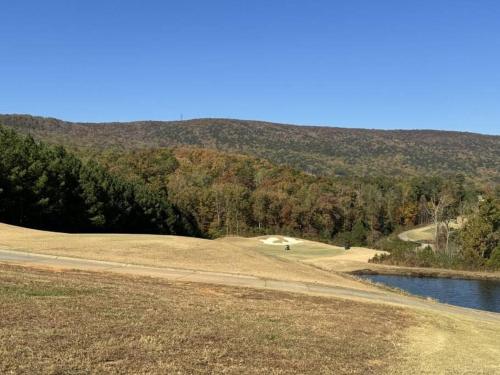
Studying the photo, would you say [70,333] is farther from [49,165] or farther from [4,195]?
[49,165]

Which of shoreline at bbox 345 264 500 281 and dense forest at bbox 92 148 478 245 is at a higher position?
dense forest at bbox 92 148 478 245

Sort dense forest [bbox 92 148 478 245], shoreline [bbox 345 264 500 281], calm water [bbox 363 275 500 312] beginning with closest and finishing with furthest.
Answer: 1. calm water [bbox 363 275 500 312]
2. shoreline [bbox 345 264 500 281]
3. dense forest [bbox 92 148 478 245]

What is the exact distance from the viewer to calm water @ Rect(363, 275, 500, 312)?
47.6 m

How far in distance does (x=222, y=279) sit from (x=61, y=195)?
38708mm

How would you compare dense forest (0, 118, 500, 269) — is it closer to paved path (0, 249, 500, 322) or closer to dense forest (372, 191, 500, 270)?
dense forest (372, 191, 500, 270)

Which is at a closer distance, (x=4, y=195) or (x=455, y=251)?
(x=4, y=195)

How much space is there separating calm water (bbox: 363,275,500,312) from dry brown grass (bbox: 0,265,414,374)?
3049 centimetres

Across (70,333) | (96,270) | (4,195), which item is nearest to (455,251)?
(4,195)

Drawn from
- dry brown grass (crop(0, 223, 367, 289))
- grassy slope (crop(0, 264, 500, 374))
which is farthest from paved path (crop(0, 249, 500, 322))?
grassy slope (crop(0, 264, 500, 374))

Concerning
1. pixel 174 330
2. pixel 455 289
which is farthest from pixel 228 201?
pixel 174 330

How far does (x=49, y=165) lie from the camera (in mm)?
57938

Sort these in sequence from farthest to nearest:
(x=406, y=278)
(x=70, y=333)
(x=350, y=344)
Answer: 1. (x=406, y=278)
2. (x=350, y=344)
3. (x=70, y=333)

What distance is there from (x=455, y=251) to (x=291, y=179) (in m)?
53.9

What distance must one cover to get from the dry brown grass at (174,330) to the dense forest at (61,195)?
36.2 metres
